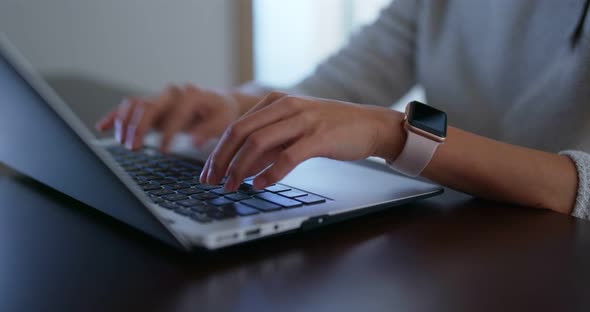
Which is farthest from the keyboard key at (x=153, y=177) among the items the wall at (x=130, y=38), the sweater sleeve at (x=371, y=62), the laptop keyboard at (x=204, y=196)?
the wall at (x=130, y=38)

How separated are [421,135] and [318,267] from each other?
227 millimetres

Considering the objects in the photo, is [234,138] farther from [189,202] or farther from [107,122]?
[107,122]

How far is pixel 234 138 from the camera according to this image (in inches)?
19.2

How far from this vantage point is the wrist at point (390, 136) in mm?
537

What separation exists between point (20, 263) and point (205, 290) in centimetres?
15

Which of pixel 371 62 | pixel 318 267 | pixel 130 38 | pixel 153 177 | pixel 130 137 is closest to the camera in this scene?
Answer: pixel 318 267

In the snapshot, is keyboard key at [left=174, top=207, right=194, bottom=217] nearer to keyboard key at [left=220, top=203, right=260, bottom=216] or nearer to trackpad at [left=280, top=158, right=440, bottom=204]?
keyboard key at [left=220, top=203, right=260, bottom=216]

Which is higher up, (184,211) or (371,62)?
(371,62)

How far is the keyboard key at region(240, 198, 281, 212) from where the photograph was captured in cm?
42

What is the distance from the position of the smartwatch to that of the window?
1731 mm

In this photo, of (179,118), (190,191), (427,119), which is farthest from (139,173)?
(427,119)

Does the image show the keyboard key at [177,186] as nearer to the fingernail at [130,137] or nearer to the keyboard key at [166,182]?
the keyboard key at [166,182]

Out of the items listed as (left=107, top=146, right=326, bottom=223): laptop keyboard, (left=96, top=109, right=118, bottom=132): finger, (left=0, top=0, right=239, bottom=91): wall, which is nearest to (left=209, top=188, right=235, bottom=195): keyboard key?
(left=107, top=146, right=326, bottom=223): laptop keyboard

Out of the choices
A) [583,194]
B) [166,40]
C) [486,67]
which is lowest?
[583,194]
